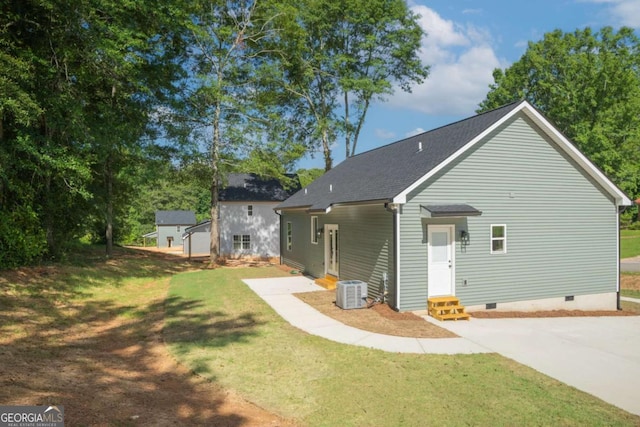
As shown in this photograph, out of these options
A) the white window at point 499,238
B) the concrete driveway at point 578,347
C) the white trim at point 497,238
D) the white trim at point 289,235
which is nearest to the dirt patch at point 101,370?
the concrete driveway at point 578,347

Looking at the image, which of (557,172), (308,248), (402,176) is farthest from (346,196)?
(557,172)

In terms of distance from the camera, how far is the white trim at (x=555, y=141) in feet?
37.3

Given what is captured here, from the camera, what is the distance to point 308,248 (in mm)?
19859

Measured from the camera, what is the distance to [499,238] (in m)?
12.4

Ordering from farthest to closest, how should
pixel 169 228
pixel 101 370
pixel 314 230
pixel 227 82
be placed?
pixel 169 228 → pixel 227 82 → pixel 314 230 → pixel 101 370

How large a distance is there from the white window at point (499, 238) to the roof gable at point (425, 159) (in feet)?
8.96

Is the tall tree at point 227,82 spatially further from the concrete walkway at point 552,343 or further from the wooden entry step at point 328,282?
the concrete walkway at point 552,343

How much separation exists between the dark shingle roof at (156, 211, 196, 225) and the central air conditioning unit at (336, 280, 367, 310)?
4806 centimetres

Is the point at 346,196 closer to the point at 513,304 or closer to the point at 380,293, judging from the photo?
the point at 380,293

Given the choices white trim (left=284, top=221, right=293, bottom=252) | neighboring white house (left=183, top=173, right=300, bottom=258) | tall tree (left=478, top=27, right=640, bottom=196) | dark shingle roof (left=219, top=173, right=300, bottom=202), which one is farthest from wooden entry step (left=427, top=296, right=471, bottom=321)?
tall tree (left=478, top=27, right=640, bottom=196)

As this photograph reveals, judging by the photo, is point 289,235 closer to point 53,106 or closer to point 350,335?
point 53,106

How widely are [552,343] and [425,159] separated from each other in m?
6.36

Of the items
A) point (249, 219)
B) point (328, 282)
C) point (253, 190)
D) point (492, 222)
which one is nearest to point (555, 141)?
point (492, 222)

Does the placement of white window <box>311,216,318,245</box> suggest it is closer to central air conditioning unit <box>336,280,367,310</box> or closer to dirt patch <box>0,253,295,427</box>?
central air conditioning unit <box>336,280,367,310</box>
